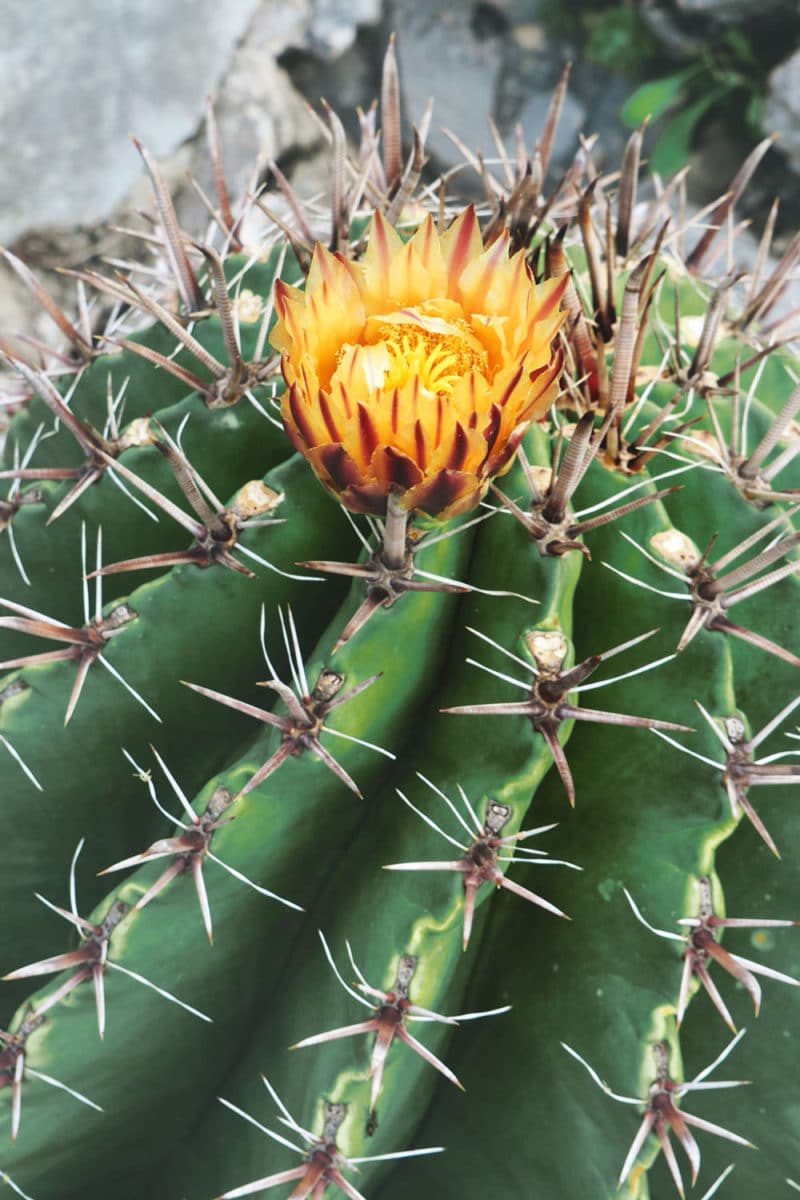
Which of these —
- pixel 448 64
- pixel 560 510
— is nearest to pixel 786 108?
pixel 448 64

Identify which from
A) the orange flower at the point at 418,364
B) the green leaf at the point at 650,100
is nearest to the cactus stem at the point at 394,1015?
the orange flower at the point at 418,364

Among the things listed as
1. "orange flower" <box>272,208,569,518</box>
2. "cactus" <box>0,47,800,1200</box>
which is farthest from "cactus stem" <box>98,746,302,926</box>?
"orange flower" <box>272,208,569,518</box>

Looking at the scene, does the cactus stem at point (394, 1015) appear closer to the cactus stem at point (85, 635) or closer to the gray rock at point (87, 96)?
the cactus stem at point (85, 635)

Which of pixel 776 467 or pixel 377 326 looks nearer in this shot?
pixel 377 326

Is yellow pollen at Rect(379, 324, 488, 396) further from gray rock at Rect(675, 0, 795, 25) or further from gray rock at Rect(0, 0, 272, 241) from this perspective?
gray rock at Rect(675, 0, 795, 25)

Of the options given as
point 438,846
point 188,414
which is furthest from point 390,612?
point 188,414

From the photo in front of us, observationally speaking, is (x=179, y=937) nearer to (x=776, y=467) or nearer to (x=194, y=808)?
(x=194, y=808)
